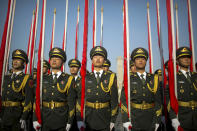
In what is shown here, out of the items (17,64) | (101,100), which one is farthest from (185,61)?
(17,64)

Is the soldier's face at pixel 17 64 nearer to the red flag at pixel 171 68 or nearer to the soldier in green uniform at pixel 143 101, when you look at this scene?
the soldier in green uniform at pixel 143 101

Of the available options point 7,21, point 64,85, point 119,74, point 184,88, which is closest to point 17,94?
point 64,85

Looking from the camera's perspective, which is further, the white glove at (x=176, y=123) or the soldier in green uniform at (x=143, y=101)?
the soldier in green uniform at (x=143, y=101)

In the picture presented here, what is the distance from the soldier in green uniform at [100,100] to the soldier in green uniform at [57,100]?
34 centimetres

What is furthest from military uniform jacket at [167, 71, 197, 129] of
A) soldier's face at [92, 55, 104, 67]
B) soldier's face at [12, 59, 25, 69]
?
soldier's face at [12, 59, 25, 69]

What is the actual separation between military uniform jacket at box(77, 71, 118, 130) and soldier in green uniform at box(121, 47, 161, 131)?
267mm

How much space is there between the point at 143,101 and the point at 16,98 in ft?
11.8

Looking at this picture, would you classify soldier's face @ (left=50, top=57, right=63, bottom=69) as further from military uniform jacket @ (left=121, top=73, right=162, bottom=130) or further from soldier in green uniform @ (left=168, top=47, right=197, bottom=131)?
soldier in green uniform @ (left=168, top=47, right=197, bottom=131)

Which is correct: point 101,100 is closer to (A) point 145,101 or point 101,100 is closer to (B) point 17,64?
(A) point 145,101

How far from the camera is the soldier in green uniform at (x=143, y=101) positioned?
3.55 metres

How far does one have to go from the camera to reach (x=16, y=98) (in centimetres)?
408

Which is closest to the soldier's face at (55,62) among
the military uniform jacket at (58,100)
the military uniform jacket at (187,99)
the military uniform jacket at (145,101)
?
the military uniform jacket at (58,100)

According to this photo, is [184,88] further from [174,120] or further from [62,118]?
[62,118]

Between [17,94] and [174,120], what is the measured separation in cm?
423
